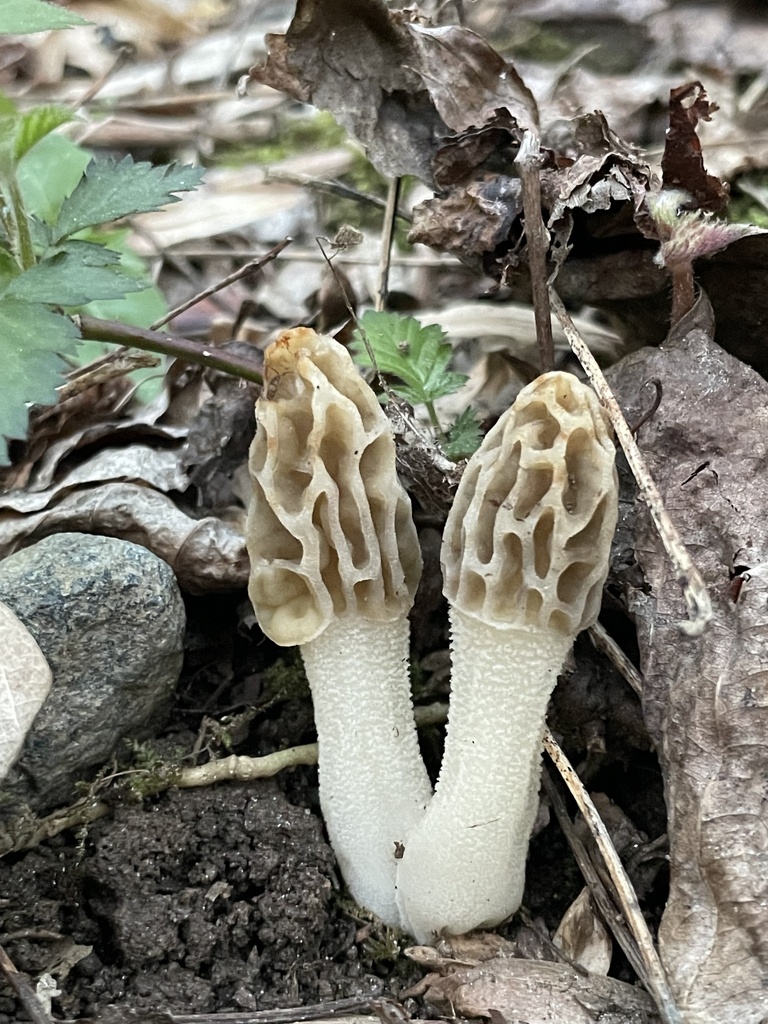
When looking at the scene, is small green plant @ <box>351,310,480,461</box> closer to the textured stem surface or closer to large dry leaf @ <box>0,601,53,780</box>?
the textured stem surface

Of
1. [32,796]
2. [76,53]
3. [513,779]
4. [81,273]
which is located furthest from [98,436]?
[76,53]

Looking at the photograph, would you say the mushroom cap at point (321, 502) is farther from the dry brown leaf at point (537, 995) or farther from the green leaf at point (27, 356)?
the dry brown leaf at point (537, 995)

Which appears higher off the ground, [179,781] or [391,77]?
[391,77]

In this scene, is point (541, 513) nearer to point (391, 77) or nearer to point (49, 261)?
point (49, 261)

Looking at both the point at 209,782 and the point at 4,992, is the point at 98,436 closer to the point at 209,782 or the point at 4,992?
the point at 209,782

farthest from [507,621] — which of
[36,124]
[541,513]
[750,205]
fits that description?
[750,205]

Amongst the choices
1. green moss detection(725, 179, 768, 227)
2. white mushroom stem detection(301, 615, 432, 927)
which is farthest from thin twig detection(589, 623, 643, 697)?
green moss detection(725, 179, 768, 227)
